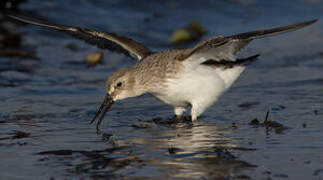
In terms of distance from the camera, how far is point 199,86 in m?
6.44

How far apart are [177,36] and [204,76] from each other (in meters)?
5.72

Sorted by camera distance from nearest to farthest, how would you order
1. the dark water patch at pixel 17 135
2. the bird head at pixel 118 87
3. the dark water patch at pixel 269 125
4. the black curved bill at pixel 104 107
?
1. the dark water patch at pixel 17 135
2. the dark water patch at pixel 269 125
3. the black curved bill at pixel 104 107
4. the bird head at pixel 118 87

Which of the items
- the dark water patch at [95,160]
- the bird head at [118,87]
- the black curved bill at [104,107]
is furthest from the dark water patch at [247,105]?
the dark water patch at [95,160]

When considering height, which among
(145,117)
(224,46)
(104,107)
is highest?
(224,46)

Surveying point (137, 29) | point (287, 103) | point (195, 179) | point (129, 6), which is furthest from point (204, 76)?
point (129, 6)

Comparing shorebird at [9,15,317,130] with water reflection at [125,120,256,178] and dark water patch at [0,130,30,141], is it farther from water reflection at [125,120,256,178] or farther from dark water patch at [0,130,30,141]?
dark water patch at [0,130,30,141]

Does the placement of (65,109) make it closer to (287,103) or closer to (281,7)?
(287,103)

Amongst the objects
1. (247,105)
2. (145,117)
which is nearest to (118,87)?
(145,117)

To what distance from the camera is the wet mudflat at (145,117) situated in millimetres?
4828

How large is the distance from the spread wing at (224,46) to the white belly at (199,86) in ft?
0.43

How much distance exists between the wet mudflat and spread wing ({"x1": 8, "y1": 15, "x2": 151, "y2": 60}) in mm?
675

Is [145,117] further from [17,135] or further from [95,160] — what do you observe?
[95,160]

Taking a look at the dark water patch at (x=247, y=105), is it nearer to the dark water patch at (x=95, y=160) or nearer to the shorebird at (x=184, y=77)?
the shorebird at (x=184, y=77)

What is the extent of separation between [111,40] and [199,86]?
1609 millimetres
